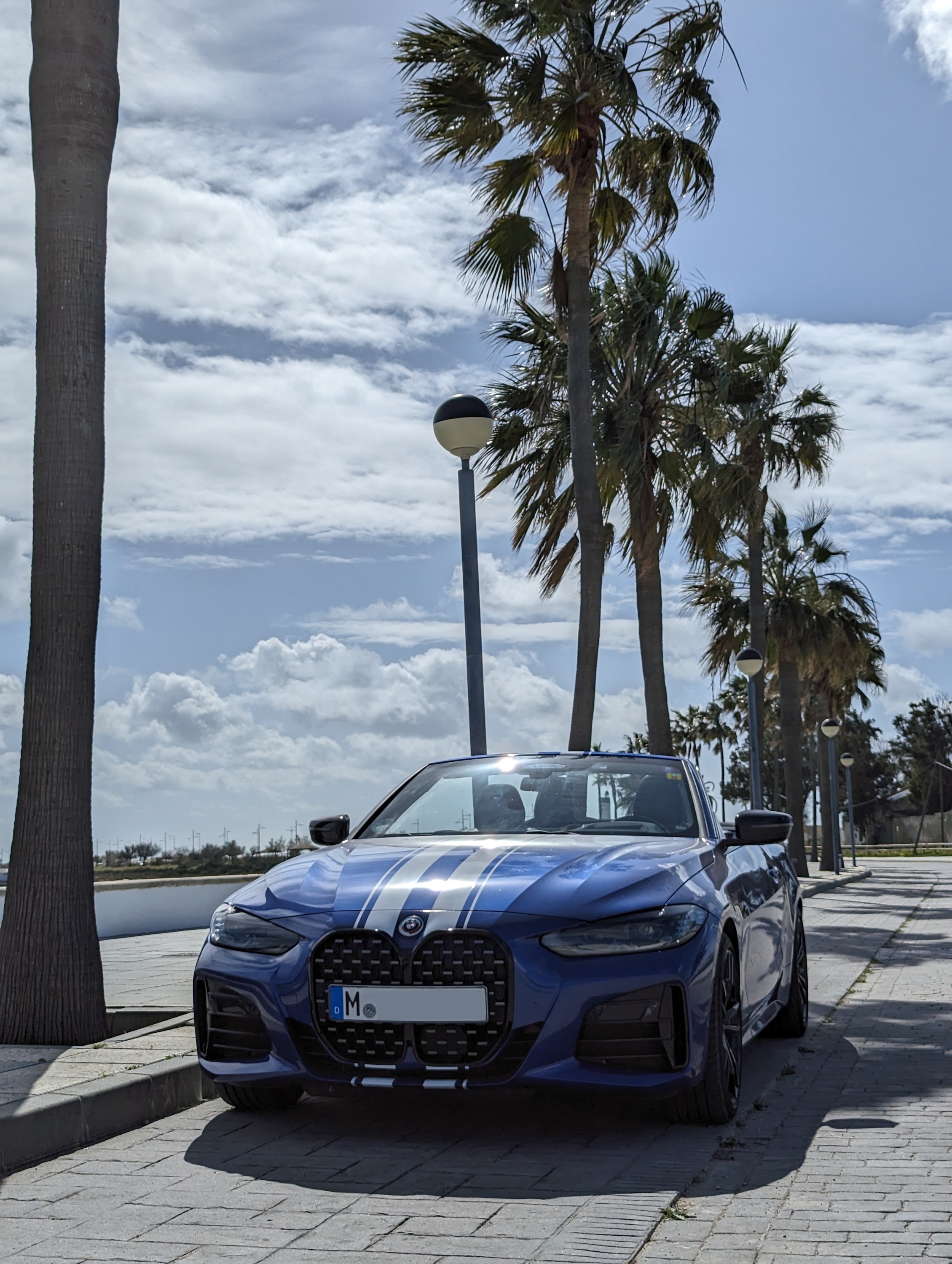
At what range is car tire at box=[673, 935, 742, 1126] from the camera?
5.29 m

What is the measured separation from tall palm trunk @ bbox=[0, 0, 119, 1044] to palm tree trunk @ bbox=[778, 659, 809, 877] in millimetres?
25529

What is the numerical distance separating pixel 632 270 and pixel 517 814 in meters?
15.2

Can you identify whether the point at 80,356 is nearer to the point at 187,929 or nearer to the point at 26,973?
the point at 26,973

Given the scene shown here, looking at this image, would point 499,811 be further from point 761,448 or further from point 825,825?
point 825,825

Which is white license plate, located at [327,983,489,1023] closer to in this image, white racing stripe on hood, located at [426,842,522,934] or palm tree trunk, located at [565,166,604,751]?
white racing stripe on hood, located at [426,842,522,934]

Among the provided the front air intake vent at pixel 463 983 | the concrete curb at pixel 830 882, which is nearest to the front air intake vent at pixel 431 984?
the front air intake vent at pixel 463 983

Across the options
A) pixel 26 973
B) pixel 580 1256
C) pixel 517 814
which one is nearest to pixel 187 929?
pixel 26 973

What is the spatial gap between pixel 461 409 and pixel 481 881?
18.6 feet

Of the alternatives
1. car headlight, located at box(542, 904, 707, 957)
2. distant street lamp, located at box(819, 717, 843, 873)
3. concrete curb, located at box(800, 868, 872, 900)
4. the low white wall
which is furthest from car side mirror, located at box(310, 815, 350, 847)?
distant street lamp, located at box(819, 717, 843, 873)

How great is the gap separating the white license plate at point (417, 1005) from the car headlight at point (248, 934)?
348 mm

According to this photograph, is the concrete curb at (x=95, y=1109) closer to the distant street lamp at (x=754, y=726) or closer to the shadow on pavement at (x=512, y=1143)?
the shadow on pavement at (x=512, y=1143)

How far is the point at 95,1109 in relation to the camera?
543 cm

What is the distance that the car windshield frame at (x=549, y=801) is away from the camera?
6.31 metres

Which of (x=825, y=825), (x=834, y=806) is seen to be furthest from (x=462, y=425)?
(x=825, y=825)
